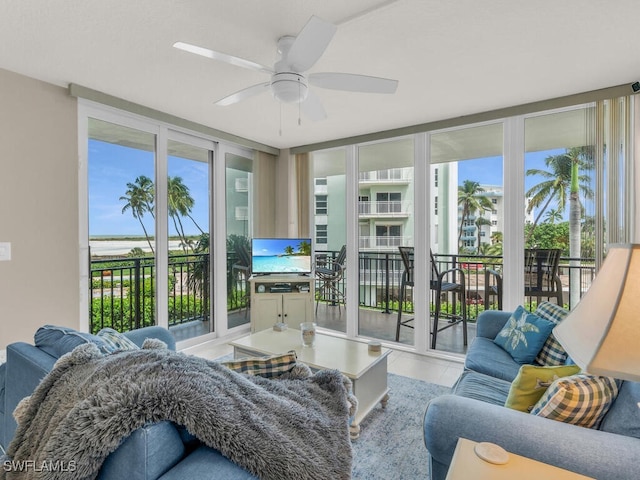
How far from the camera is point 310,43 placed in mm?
1539

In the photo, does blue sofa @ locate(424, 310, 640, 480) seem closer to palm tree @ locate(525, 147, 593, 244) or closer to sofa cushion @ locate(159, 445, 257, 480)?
sofa cushion @ locate(159, 445, 257, 480)

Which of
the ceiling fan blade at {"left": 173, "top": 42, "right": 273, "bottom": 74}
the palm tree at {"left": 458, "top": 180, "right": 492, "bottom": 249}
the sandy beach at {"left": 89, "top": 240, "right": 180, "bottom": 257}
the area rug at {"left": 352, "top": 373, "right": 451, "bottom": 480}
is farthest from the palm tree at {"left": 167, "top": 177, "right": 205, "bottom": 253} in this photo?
the palm tree at {"left": 458, "top": 180, "right": 492, "bottom": 249}

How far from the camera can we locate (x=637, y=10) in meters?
1.68

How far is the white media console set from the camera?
12.7 ft

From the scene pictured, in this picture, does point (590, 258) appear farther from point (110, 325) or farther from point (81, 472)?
point (110, 325)

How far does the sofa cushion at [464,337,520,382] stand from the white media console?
6.67ft

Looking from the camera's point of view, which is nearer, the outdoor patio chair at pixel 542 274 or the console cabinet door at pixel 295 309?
the outdoor patio chair at pixel 542 274

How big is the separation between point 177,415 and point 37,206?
2.41 metres

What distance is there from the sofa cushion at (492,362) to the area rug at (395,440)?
53 centimetres

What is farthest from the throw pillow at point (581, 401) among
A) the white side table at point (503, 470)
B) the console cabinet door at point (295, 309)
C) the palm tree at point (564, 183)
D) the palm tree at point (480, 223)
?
the console cabinet door at point (295, 309)

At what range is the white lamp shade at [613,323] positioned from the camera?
2.01 ft

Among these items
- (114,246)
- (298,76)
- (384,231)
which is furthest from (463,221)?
(114,246)

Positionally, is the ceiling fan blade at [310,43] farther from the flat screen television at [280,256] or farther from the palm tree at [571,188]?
the flat screen television at [280,256]

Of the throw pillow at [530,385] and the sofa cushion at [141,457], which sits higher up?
the sofa cushion at [141,457]
